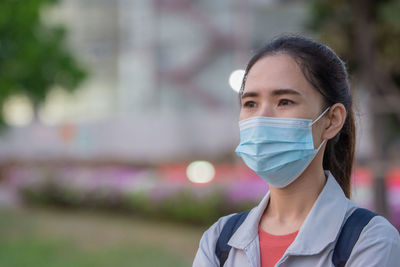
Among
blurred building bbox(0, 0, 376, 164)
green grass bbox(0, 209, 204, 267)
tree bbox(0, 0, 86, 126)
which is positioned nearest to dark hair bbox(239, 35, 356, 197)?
green grass bbox(0, 209, 204, 267)

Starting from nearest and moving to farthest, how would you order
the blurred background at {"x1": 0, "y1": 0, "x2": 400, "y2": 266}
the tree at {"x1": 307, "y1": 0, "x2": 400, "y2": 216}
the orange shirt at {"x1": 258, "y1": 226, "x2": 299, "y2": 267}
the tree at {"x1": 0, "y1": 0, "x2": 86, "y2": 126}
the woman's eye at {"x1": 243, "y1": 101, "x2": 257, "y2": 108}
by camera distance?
the orange shirt at {"x1": 258, "y1": 226, "x2": 299, "y2": 267} → the woman's eye at {"x1": 243, "y1": 101, "x2": 257, "y2": 108} → the tree at {"x1": 307, "y1": 0, "x2": 400, "y2": 216} → the blurred background at {"x1": 0, "y1": 0, "x2": 400, "y2": 266} → the tree at {"x1": 0, "y1": 0, "x2": 86, "y2": 126}

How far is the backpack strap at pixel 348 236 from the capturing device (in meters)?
1.61

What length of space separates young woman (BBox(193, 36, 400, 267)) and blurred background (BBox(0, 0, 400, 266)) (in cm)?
40

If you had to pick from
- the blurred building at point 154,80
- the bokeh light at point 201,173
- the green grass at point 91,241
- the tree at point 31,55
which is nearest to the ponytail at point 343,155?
the green grass at point 91,241

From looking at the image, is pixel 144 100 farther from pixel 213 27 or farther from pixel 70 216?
pixel 70 216

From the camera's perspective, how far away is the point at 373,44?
22.9 ft

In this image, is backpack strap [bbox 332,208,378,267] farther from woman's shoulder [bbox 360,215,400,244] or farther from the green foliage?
the green foliage

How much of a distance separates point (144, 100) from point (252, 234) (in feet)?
83.4

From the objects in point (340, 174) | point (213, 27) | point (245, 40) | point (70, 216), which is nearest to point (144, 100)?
point (213, 27)

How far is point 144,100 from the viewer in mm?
27000

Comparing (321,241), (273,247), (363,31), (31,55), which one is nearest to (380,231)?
(321,241)

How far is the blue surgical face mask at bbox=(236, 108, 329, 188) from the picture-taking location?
5.87 ft

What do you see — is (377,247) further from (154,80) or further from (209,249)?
(154,80)

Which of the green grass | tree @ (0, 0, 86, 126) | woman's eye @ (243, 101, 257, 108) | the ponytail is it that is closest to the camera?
woman's eye @ (243, 101, 257, 108)
